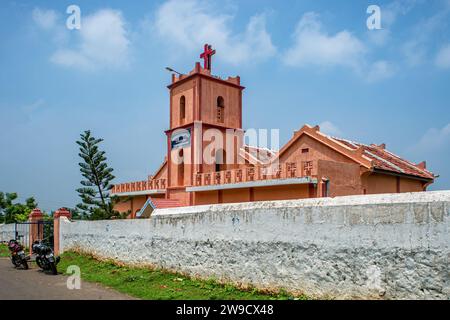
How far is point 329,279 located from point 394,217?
4.95ft

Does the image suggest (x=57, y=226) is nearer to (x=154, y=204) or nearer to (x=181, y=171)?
(x=154, y=204)

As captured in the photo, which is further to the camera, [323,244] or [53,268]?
[53,268]

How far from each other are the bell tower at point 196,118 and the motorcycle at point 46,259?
8.41m

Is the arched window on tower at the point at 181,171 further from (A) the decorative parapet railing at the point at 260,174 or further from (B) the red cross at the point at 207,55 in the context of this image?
(B) the red cross at the point at 207,55

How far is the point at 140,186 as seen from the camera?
76.5ft

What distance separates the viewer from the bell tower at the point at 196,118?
19.6 meters

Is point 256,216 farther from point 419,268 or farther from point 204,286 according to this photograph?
point 419,268

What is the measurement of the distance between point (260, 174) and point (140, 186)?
378 inches

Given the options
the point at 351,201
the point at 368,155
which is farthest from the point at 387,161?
the point at 351,201

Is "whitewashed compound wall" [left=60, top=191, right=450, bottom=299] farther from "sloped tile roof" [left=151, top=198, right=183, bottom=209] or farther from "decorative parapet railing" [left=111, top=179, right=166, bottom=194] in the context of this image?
"decorative parapet railing" [left=111, top=179, right=166, bottom=194]

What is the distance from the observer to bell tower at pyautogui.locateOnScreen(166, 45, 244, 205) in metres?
19.6

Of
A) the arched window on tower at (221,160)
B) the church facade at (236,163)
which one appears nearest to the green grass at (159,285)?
the church facade at (236,163)

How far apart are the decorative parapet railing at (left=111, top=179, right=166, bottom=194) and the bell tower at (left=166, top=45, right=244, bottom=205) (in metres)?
1.16

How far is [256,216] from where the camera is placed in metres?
7.77
